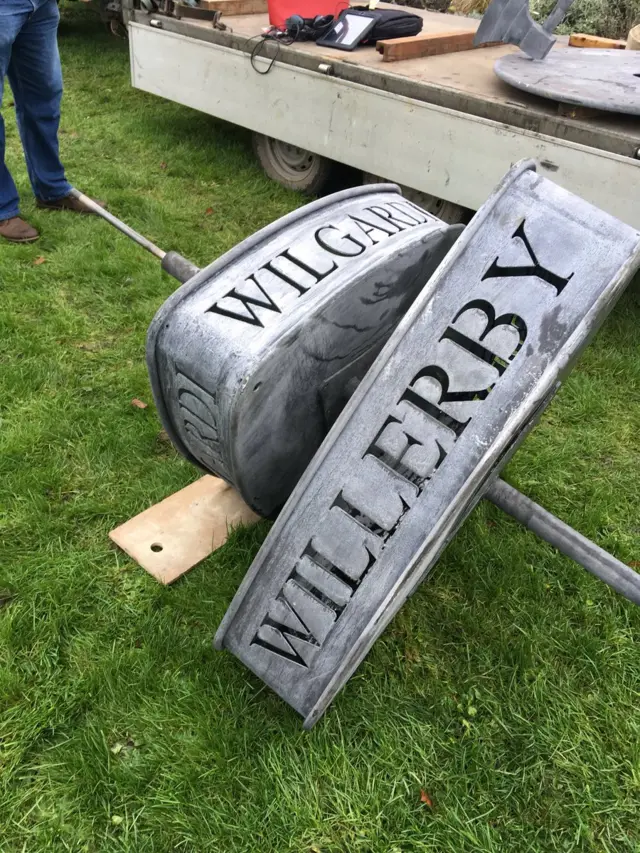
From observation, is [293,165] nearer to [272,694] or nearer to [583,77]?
[583,77]

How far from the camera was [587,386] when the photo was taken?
3240 millimetres

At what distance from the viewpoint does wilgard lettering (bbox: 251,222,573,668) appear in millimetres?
1452

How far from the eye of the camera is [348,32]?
4.40m

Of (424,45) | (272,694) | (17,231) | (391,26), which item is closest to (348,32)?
(391,26)

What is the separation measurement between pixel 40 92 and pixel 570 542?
414cm

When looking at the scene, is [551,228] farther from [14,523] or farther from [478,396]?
[14,523]

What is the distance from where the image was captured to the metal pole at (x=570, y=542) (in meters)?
1.67

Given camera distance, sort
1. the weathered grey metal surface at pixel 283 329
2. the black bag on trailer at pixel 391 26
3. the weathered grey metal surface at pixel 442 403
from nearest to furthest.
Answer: the weathered grey metal surface at pixel 442 403
the weathered grey metal surface at pixel 283 329
the black bag on trailer at pixel 391 26

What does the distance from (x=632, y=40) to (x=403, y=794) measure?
490 cm

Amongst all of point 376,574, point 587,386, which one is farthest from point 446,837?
point 587,386

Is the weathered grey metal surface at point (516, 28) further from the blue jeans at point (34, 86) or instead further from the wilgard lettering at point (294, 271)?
the wilgard lettering at point (294, 271)

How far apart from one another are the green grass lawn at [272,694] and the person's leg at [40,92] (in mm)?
1846

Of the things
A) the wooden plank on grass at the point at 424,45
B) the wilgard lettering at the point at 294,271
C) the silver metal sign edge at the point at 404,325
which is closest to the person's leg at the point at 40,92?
the wooden plank on grass at the point at 424,45

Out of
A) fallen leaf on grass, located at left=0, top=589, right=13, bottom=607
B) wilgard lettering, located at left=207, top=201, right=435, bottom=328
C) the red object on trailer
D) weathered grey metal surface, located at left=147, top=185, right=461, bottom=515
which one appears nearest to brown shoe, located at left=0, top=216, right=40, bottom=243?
the red object on trailer
